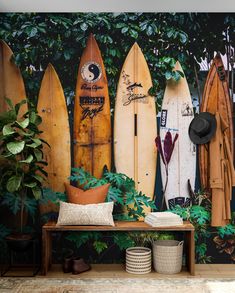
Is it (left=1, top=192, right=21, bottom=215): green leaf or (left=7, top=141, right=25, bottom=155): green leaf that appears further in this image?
(left=1, top=192, right=21, bottom=215): green leaf

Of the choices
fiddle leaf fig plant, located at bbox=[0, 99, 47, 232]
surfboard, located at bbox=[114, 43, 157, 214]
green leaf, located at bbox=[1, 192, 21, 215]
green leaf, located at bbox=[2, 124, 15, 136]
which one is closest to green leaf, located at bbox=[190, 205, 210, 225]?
surfboard, located at bbox=[114, 43, 157, 214]

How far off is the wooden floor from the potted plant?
52 centimetres

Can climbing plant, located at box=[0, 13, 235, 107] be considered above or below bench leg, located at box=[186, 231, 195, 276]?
above

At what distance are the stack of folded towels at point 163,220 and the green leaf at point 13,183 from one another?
143 cm

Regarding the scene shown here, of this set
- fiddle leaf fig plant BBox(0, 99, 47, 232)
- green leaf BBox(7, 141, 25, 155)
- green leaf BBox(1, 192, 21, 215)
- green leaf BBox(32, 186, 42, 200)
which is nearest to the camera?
green leaf BBox(7, 141, 25, 155)

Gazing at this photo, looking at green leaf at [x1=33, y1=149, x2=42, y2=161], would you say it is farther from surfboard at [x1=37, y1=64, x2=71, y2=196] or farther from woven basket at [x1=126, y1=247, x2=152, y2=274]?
woven basket at [x1=126, y1=247, x2=152, y2=274]

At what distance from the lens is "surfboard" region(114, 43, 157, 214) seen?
18.8 ft

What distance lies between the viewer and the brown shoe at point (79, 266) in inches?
208

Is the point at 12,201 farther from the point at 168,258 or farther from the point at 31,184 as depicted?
the point at 168,258

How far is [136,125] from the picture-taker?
18.9 ft

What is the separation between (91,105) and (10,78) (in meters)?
0.96

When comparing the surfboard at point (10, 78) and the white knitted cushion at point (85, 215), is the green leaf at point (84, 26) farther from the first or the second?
the white knitted cushion at point (85, 215)

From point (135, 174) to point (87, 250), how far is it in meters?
1.01

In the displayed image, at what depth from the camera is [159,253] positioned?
5387 mm
